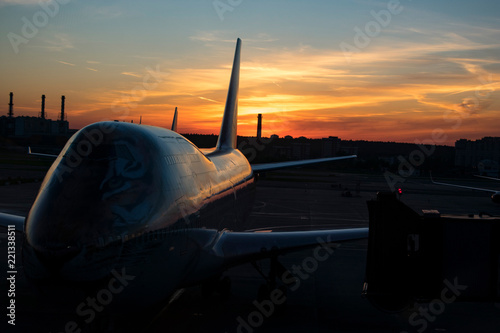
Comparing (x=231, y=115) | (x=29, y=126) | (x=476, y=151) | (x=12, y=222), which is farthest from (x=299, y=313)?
(x=476, y=151)

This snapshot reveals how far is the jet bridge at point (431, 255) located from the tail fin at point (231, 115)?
13.5 metres

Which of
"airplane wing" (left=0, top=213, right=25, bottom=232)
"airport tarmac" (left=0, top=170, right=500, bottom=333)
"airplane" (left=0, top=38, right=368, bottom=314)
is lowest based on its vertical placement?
"airport tarmac" (left=0, top=170, right=500, bottom=333)

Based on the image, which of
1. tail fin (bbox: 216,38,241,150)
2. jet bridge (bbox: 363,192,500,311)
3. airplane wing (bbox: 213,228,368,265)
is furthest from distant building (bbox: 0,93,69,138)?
jet bridge (bbox: 363,192,500,311)

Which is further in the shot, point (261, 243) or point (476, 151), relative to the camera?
point (476, 151)

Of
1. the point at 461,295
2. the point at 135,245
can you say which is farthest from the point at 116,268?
the point at 461,295

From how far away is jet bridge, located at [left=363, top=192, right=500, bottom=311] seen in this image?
11359mm

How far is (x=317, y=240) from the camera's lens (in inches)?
599

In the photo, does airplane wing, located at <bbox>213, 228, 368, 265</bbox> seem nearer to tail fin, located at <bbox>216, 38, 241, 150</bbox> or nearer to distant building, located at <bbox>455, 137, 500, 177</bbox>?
tail fin, located at <bbox>216, 38, 241, 150</bbox>

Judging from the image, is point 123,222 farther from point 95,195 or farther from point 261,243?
point 261,243

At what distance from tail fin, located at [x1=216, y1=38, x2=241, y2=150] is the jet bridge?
1349 cm

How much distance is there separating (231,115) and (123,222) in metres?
18.2

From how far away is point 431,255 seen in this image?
449 inches

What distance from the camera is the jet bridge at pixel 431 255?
1136 centimetres

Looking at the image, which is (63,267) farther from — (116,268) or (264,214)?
(264,214)
